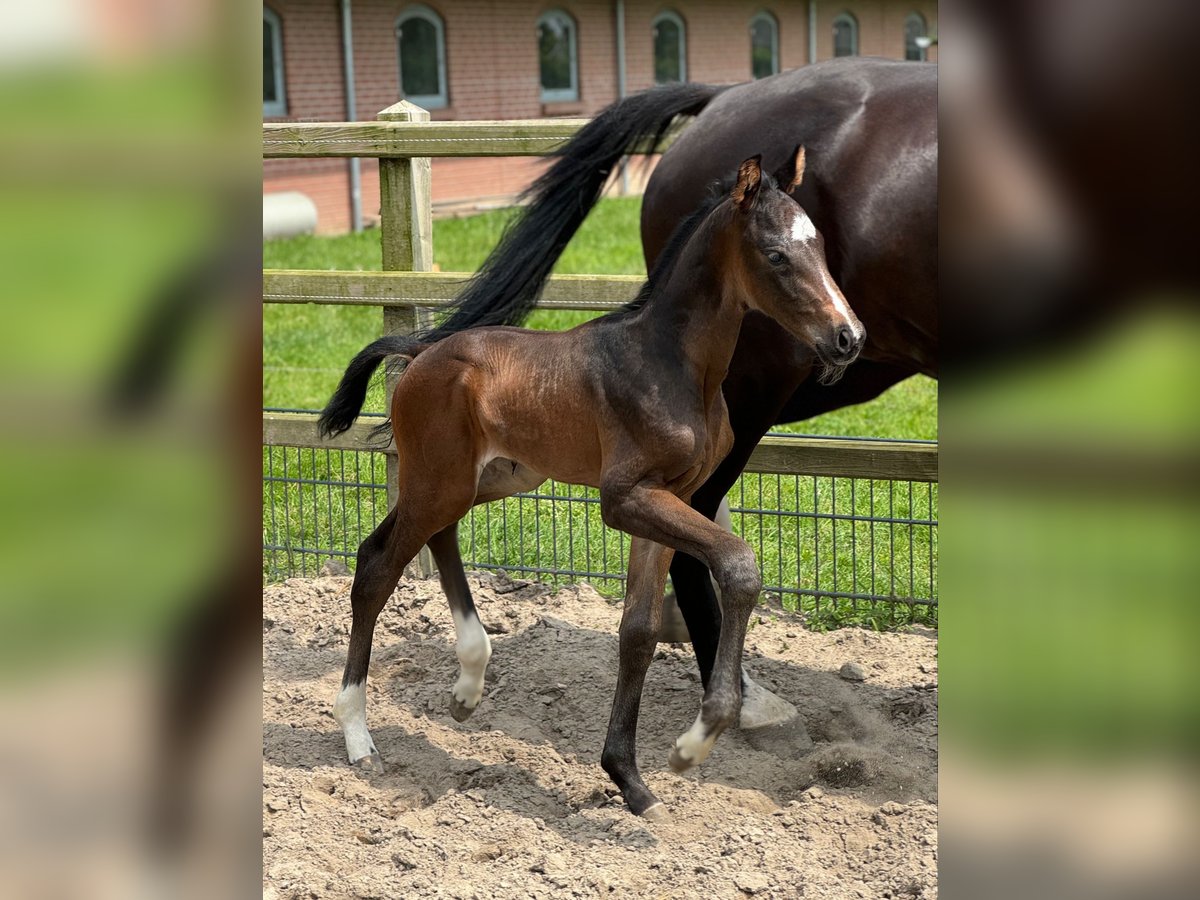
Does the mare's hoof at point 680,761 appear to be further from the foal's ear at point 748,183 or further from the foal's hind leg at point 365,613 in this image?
the foal's ear at point 748,183

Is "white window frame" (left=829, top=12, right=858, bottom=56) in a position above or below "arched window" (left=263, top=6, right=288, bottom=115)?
above

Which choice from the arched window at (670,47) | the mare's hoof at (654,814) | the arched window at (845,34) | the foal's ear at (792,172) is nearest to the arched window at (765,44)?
the arched window at (670,47)

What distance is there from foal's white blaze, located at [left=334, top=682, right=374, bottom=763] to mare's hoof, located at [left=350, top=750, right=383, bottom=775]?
0.05 ft

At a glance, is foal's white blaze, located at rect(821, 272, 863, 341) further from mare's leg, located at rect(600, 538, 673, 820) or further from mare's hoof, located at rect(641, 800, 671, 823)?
mare's hoof, located at rect(641, 800, 671, 823)

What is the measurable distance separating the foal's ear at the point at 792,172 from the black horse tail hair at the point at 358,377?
1.21m

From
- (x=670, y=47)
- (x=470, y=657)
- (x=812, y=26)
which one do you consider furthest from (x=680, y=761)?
(x=812, y=26)

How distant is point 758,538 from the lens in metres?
5.40

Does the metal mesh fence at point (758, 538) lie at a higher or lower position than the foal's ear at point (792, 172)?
lower

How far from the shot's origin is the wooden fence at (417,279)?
4.71 metres

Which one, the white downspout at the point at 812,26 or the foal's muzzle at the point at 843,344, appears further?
the white downspout at the point at 812,26

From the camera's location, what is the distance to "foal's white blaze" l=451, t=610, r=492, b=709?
399 cm

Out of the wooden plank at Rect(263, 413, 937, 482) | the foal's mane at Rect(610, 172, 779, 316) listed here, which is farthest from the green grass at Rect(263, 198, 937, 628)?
the foal's mane at Rect(610, 172, 779, 316)

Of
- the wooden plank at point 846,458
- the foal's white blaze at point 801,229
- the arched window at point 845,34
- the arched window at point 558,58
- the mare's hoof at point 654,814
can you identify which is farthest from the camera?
the arched window at point 845,34
